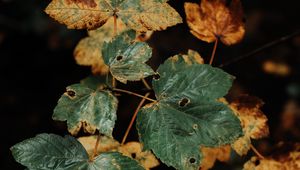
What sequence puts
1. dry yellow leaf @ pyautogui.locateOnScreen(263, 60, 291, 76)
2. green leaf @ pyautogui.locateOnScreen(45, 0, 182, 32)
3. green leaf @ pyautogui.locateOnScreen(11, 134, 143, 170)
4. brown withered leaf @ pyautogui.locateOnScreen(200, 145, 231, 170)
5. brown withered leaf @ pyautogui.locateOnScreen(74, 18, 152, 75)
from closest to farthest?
green leaf @ pyautogui.locateOnScreen(11, 134, 143, 170), green leaf @ pyautogui.locateOnScreen(45, 0, 182, 32), brown withered leaf @ pyautogui.locateOnScreen(200, 145, 231, 170), brown withered leaf @ pyautogui.locateOnScreen(74, 18, 152, 75), dry yellow leaf @ pyautogui.locateOnScreen(263, 60, 291, 76)

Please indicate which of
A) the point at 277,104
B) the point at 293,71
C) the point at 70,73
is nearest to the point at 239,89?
the point at 277,104

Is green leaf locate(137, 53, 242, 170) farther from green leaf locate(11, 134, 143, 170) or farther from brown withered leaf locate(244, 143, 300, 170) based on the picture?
brown withered leaf locate(244, 143, 300, 170)

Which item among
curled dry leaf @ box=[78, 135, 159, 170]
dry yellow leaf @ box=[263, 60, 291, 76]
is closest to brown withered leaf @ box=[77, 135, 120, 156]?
curled dry leaf @ box=[78, 135, 159, 170]

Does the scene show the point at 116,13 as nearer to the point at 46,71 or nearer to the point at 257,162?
the point at 257,162

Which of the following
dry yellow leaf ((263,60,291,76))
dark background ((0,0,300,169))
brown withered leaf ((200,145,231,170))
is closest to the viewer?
brown withered leaf ((200,145,231,170))

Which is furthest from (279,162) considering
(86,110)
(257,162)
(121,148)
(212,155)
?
(86,110)

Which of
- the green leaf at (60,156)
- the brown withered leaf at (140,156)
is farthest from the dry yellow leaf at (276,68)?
the green leaf at (60,156)
